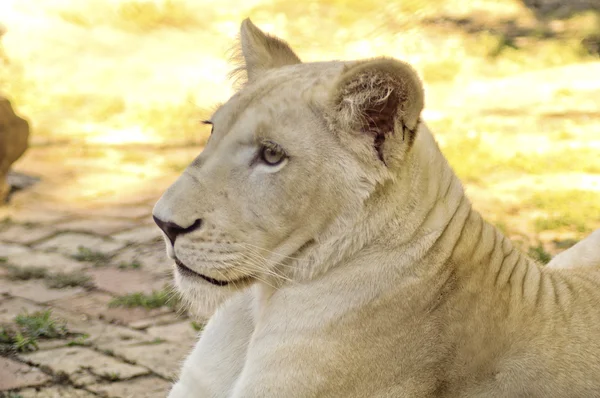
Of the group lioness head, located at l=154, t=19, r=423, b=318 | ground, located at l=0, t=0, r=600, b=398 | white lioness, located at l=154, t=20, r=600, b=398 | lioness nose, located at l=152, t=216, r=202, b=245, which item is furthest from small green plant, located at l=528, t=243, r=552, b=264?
lioness nose, located at l=152, t=216, r=202, b=245

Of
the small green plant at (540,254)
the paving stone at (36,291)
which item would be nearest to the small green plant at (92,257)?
the paving stone at (36,291)

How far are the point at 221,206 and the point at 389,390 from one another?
601mm

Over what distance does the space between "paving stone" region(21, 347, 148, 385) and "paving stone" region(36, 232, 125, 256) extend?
4.64ft

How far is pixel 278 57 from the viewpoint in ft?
8.16

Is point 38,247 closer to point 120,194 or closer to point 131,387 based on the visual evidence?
point 120,194

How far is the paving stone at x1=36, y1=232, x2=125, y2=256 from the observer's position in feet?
15.2

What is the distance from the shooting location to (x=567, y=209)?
523 cm

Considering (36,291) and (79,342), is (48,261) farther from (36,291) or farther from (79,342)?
(79,342)

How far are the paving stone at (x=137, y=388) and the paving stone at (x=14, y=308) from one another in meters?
0.78

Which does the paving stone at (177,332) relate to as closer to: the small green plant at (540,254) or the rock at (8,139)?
the small green plant at (540,254)

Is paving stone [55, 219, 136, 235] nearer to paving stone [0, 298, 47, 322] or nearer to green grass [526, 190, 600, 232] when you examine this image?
paving stone [0, 298, 47, 322]

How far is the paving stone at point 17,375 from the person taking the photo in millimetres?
2885

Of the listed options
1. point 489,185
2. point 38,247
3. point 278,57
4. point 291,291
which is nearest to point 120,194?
point 38,247

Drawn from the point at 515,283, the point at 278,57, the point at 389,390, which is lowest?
the point at 389,390
